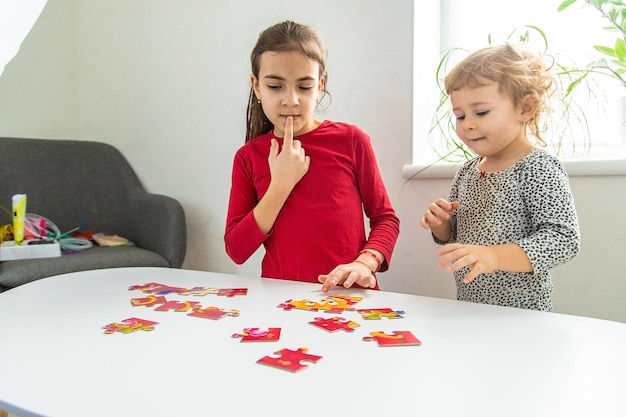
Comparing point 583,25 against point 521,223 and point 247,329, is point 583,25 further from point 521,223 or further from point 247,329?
point 247,329

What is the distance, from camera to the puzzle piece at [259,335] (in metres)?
0.78

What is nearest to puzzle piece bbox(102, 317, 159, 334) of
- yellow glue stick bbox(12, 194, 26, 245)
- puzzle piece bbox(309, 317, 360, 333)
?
puzzle piece bbox(309, 317, 360, 333)

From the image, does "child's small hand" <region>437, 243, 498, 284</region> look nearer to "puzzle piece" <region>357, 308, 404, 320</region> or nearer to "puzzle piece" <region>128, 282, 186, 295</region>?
"puzzle piece" <region>357, 308, 404, 320</region>

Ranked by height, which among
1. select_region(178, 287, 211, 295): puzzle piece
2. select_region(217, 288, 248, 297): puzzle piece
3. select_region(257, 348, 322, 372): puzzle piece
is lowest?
select_region(178, 287, 211, 295): puzzle piece

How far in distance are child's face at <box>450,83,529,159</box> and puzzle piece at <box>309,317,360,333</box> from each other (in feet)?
1.75

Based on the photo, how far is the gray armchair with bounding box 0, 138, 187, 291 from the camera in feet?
7.72

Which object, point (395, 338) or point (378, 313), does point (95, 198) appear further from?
point (395, 338)

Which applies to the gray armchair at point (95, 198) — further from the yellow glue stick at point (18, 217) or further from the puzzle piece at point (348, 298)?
the puzzle piece at point (348, 298)

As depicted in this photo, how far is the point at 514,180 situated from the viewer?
44.6 inches

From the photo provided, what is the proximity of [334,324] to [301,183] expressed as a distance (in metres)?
0.60

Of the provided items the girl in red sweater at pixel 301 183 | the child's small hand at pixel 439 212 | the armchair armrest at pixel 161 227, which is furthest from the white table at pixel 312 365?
the armchair armrest at pixel 161 227

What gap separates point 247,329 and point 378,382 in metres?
0.27

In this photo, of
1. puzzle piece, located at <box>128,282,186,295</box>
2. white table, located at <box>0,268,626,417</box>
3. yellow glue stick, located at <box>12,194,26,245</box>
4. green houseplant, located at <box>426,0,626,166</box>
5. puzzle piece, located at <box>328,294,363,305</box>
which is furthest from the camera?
yellow glue stick, located at <box>12,194,26,245</box>

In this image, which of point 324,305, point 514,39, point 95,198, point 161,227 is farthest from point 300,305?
point 95,198
